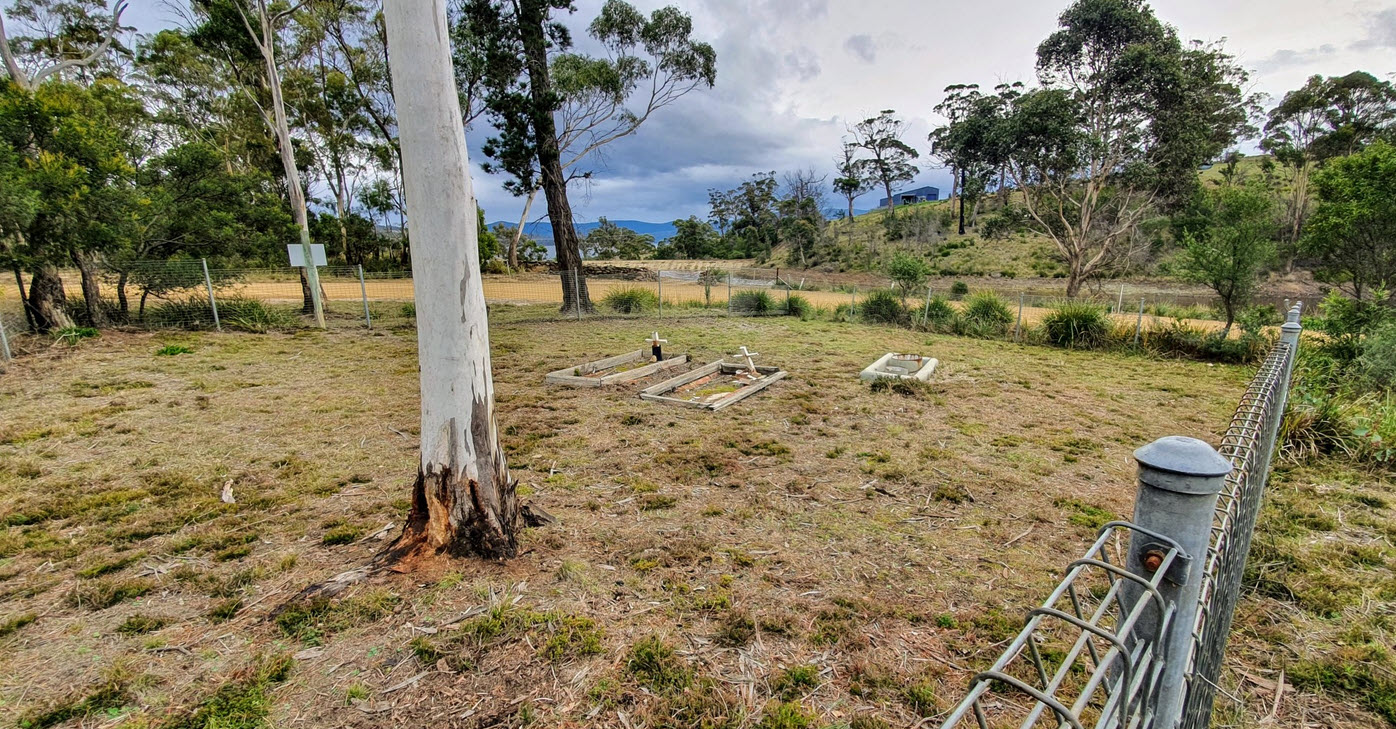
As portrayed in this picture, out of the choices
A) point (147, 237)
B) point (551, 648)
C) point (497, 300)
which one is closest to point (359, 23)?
point (497, 300)

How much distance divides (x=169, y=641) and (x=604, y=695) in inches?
79.4

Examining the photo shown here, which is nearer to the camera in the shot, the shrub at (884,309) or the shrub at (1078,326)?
the shrub at (1078,326)

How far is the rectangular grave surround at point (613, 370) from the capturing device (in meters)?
7.28

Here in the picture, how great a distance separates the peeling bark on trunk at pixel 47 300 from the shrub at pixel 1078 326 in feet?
59.7

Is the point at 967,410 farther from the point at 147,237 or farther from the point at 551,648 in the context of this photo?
the point at 147,237

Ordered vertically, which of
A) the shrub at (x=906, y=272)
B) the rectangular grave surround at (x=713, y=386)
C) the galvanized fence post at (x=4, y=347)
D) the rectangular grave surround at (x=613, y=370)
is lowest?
the rectangular grave surround at (x=713, y=386)

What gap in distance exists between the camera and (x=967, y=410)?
6.37 metres

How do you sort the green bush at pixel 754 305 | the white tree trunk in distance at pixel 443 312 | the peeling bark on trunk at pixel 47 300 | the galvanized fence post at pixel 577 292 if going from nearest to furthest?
the white tree trunk in distance at pixel 443 312, the peeling bark on trunk at pixel 47 300, the galvanized fence post at pixel 577 292, the green bush at pixel 754 305

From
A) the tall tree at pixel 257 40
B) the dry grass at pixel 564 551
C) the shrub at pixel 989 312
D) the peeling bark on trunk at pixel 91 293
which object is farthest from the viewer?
the shrub at pixel 989 312

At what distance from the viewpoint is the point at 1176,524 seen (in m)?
0.97

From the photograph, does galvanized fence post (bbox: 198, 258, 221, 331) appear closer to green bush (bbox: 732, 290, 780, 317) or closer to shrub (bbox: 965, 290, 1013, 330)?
green bush (bbox: 732, 290, 780, 317)

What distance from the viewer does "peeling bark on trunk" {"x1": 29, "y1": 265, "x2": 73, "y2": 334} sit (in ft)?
28.8

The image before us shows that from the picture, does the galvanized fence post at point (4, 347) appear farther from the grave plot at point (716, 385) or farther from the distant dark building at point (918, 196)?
the distant dark building at point (918, 196)

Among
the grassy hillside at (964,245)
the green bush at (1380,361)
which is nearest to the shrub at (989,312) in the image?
the green bush at (1380,361)
